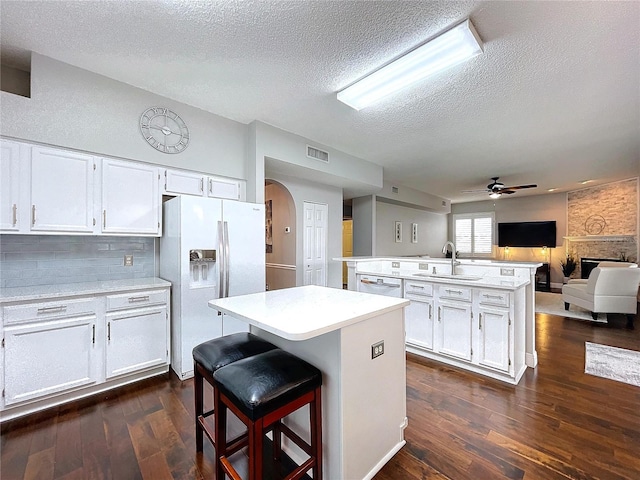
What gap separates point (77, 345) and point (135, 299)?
1.68 ft

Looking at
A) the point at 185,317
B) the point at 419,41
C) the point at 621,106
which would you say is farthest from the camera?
the point at 621,106

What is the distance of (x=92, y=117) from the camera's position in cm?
255

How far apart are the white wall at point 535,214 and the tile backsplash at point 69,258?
9789mm

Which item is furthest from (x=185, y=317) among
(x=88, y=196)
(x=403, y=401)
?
(x=403, y=401)

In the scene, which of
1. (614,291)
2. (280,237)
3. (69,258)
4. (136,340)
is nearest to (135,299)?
(136,340)

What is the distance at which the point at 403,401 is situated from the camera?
1.78m

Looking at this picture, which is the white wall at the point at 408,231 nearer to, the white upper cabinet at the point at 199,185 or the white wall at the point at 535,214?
the white wall at the point at 535,214

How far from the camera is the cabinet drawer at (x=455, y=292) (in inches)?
108

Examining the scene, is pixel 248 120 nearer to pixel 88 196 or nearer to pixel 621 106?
pixel 88 196

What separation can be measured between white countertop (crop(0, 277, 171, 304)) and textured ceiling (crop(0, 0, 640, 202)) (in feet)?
6.42

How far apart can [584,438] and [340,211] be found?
4.58 metres

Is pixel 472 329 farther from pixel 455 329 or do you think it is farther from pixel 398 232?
pixel 398 232

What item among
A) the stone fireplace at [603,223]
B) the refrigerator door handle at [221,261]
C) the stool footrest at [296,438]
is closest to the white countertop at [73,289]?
the refrigerator door handle at [221,261]

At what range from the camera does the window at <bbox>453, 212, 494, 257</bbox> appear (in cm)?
955
